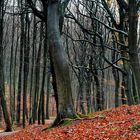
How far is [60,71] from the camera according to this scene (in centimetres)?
1321

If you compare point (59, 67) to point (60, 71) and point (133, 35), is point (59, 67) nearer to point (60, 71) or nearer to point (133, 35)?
point (60, 71)

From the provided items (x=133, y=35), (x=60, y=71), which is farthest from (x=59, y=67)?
(x=133, y=35)

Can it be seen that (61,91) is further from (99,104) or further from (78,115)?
(99,104)

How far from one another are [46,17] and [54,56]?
2541mm

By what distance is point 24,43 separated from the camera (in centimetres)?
2538

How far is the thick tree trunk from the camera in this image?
42.5ft

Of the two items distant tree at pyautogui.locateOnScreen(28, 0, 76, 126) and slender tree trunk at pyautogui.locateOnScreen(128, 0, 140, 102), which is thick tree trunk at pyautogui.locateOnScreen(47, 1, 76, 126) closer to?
distant tree at pyautogui.locateOnScreen(28, 0, 76, 126)

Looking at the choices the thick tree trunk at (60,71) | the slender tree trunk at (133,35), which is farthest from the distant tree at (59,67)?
the slender tree trunk at (133,35)

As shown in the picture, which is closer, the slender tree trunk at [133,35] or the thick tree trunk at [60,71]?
the slender tree trunk at [133,35]

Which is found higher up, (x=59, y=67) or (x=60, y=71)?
(x=59, y=67)

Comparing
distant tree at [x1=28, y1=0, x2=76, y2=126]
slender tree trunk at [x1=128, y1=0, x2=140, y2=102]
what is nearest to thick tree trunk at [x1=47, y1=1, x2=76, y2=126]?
distant tree at [x1=28, y1=0, x2=76, y2=126]

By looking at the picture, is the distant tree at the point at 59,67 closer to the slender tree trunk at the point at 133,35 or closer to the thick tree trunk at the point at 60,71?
the thick tree trunk at the point at 60,71

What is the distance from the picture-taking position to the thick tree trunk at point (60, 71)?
13.0m

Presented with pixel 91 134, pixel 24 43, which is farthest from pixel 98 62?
pixel 91 134
